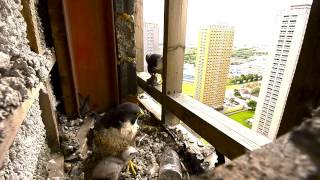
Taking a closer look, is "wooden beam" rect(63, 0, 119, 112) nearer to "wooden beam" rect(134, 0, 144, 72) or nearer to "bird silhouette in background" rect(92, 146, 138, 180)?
"wooden beam" rect(134, 0, 144, 72)

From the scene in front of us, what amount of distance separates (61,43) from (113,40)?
0.39m

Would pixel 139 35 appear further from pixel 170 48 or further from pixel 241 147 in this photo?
pixel 241 147

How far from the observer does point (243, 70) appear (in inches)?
78.4

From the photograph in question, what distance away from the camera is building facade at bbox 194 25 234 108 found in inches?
68.3

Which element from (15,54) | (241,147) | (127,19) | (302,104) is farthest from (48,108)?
(302,104)

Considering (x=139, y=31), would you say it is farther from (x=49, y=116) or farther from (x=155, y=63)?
(x=49, y=116)

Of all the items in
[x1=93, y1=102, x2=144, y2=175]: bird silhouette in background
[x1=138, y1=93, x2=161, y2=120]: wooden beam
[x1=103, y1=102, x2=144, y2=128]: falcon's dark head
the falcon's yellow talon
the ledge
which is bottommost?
the falcon's yellow talon

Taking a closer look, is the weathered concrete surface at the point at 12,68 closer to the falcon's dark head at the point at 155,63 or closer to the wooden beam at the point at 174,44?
the wooden beam at the point at 174,44

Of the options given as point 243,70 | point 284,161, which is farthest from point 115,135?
point 243,70

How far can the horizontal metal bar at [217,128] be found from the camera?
97 cm

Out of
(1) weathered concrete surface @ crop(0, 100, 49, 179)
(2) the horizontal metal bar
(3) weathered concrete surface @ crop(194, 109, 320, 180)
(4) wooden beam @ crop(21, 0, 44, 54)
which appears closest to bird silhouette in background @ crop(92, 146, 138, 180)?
(1) weathered concrete surface @ crop(0, 100, 49, 179)

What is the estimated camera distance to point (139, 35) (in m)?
2.01

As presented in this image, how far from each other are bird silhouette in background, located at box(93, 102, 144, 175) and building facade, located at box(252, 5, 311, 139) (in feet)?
2.42

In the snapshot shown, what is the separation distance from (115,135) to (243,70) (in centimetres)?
136
